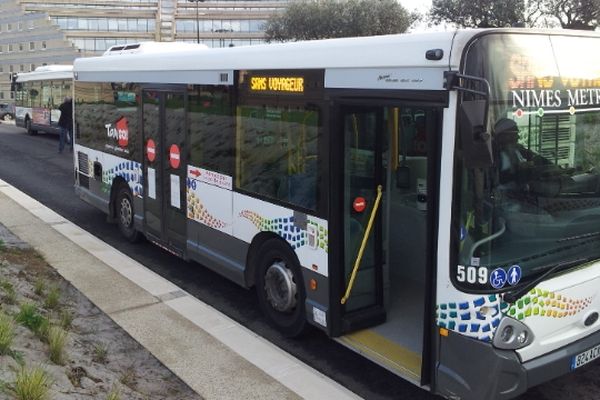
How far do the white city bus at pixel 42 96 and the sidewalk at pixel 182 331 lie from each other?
57.7 feet

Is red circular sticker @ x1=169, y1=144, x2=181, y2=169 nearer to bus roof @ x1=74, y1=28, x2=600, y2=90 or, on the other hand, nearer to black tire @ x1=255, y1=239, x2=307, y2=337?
bus roof @ x1=74, y1=28, x2=600, y2=90

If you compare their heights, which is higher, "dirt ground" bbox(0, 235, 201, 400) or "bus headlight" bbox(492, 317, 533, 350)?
"bus headlight" bbox(492, 317, 533, 350)

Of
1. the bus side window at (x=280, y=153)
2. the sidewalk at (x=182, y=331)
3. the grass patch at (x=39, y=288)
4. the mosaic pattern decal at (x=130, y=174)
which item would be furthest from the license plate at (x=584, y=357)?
the mosaic pattern decal at (x=130, y=174)

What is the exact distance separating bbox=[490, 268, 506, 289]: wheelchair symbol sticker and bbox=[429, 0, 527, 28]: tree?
39.1 m

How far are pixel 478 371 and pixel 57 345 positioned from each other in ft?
9.97

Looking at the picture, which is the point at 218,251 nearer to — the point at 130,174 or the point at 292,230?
the point at 292,230

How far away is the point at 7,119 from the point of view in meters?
41.6

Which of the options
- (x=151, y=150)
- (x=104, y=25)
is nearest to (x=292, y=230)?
(x=151, y=150)

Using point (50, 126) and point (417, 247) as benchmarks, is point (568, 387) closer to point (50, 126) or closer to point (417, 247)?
point (417, 247)

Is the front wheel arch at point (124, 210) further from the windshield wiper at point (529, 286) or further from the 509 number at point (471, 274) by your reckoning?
the windshield wiper at point (529, 286)

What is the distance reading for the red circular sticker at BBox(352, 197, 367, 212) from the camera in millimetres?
5180

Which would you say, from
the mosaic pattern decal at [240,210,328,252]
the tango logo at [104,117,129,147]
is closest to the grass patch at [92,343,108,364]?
the mosaic pattern decal at [240,210,328,252]

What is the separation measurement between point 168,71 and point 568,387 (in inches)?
213

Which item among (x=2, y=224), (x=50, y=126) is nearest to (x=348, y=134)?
(x=2, y=224)
